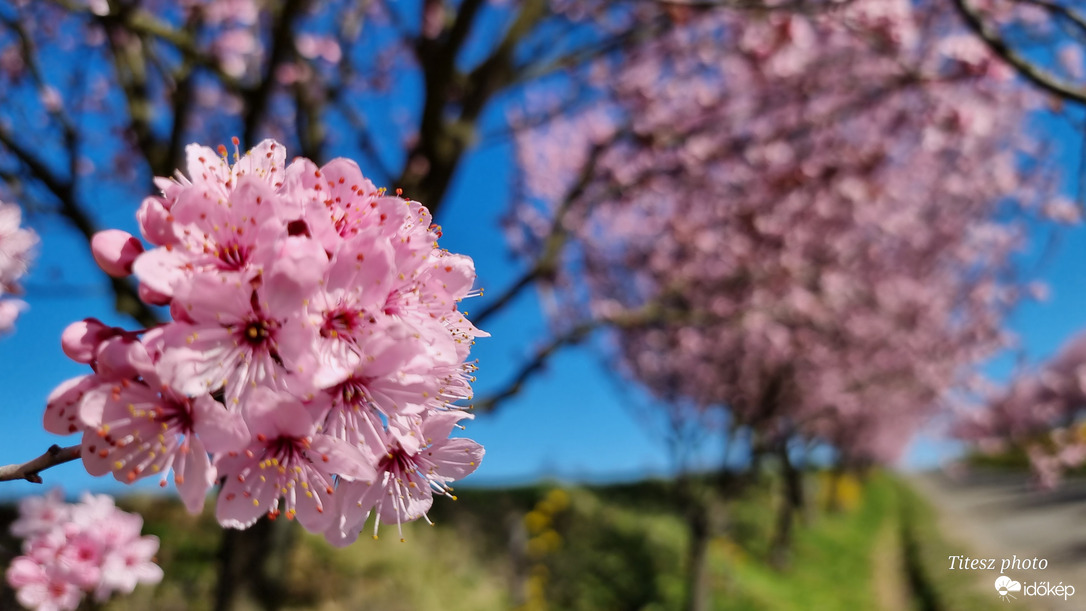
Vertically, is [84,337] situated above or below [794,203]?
below

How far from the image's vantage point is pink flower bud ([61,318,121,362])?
101 centimetres

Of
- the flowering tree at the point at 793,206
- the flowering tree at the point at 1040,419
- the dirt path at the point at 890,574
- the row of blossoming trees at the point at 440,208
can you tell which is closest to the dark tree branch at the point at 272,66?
the row of blossoming trees at the point at 440,208

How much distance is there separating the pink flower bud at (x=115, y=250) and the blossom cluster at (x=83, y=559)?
1077mm

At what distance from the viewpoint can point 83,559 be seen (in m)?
1.86

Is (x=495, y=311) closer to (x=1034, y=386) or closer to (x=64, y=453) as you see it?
(x=64, y=453)

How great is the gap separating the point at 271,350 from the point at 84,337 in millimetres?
286

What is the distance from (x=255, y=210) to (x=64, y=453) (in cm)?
48

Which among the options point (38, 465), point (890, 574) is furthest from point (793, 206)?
point (890, 574)

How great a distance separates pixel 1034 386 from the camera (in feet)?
104

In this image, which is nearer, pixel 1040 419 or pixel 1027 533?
pixel 1027 533

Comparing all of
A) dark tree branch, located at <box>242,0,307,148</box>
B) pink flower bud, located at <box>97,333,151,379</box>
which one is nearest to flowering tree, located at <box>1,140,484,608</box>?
pink flower bud, located at <box>97,333,151,379</box>

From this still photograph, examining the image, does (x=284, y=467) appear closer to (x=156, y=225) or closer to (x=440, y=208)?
(x=156, y=225)

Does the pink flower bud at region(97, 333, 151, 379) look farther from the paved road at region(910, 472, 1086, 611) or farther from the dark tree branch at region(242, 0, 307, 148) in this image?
the paved road at region(910, 472, 1086, 611)

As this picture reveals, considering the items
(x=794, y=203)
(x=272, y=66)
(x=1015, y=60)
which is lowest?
(x=1015, y=60)
